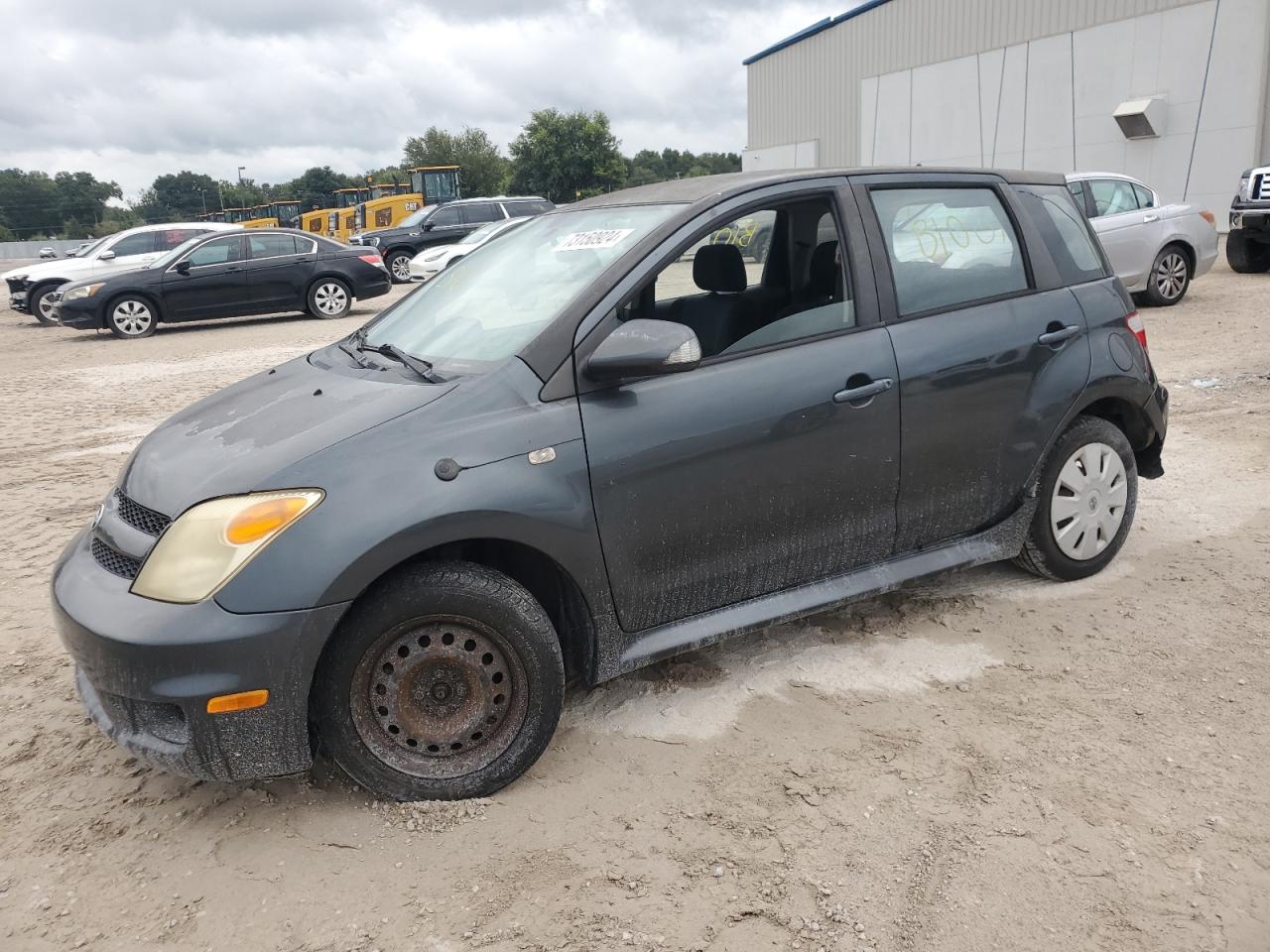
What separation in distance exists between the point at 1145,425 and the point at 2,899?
4367 millimetres

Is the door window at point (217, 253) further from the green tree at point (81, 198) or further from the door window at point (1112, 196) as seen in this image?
the green tree at point (81, 198)

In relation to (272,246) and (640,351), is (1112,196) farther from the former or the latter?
(272,246)

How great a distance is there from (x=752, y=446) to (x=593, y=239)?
A: 91 centimetres

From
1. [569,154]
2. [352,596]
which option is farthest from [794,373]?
[569,154]

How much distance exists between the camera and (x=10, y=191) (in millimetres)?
76875

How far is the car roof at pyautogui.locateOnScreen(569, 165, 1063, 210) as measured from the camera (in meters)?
3.42

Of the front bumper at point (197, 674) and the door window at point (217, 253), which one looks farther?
the door window at point (217, 253)

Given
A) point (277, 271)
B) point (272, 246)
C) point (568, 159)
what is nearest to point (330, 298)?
point (277, 271)

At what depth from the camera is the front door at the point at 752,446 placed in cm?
298

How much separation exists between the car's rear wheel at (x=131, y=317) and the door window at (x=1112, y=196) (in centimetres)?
1296

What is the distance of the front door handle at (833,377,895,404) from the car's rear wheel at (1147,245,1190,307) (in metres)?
9.95

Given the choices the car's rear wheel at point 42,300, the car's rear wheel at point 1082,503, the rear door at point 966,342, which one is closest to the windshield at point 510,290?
the rear door at point 966,342

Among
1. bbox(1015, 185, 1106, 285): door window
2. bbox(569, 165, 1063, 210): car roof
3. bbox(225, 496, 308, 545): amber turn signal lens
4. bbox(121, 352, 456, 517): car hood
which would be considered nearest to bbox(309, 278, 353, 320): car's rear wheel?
bbox(569, 165, 1063, 210): car roof

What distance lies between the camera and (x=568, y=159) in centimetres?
6341
